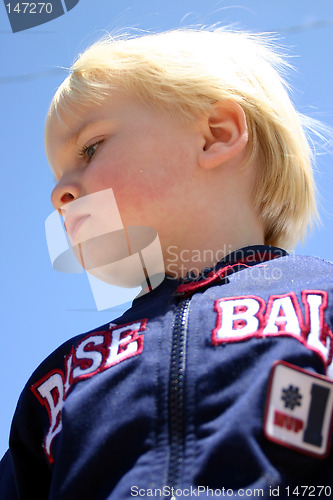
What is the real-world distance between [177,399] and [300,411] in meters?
Answer: 0.14

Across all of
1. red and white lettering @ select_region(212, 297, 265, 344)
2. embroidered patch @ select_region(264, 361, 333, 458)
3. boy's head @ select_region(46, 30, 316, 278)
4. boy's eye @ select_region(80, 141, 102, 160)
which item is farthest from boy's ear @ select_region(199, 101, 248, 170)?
embroidered patch @ select_region(264, 361, 333, 458)

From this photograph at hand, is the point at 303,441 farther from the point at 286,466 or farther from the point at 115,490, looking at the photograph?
the point at 115,490

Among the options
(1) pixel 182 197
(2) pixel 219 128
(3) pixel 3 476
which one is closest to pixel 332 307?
(1) pixel 182 197

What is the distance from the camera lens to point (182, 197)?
86 cm

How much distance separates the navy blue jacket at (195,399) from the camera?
1.91ft

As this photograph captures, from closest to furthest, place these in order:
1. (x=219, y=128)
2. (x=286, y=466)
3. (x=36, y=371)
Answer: (x=286, y=466), (x=36, y=371), (x=219, y=128)

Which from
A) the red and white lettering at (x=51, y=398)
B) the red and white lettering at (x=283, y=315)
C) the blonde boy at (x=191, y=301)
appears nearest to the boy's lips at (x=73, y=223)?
the blonde boy at (x=191, y=301)

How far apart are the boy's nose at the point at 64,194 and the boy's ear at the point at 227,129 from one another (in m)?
0.23

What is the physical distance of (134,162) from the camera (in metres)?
0.85

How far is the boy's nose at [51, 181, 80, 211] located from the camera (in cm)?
86

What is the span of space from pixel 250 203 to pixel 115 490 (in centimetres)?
52

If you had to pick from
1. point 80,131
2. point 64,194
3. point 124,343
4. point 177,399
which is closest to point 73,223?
point 64,194

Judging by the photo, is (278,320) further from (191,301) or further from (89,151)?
(89,151)

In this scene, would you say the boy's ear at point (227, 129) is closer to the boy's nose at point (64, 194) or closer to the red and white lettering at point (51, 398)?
the boy's nose at point (64, 194)
